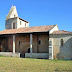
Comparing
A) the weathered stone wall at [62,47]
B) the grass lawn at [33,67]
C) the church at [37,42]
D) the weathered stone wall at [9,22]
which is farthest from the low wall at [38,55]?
the weathered stone wall at [9,22]

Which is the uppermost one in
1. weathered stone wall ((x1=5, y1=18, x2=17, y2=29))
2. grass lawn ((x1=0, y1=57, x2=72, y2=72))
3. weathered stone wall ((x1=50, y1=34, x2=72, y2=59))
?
weathered stone wall ((x1=5, y1=18, x2=17, y2=29))

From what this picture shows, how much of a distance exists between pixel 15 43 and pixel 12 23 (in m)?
6.88

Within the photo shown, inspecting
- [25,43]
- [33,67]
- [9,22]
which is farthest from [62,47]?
[9,22]

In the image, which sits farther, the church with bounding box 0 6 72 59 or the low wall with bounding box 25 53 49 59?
the low wall with bounding box 25 53 49 59

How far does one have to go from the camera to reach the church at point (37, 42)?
20.3 metres

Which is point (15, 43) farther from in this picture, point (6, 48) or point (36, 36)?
point (36, 36)

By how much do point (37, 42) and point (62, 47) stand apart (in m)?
5.56

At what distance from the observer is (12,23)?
30672mm

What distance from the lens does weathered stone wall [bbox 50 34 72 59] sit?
1991 cm

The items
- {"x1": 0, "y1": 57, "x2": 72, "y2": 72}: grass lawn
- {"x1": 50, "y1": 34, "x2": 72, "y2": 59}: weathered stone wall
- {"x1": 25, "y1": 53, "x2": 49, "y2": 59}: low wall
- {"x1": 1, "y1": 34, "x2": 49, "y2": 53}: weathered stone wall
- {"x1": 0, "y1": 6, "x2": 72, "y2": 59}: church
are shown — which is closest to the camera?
{"x1": 0, "y1": 57, "x2": 72, "y2": 72}: grass lawn

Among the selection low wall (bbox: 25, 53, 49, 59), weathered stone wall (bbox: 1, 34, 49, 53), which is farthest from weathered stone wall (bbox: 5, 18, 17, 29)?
low wall (bbox: 25, 53, 49, 59)

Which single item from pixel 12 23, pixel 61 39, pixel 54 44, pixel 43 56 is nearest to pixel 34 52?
pixel 43 56

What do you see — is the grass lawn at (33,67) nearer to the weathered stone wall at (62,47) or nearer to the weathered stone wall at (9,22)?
the weathered stone wall at (62,47)

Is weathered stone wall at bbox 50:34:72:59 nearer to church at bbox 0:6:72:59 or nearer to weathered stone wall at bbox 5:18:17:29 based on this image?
church at bbox 0:6:72:59
